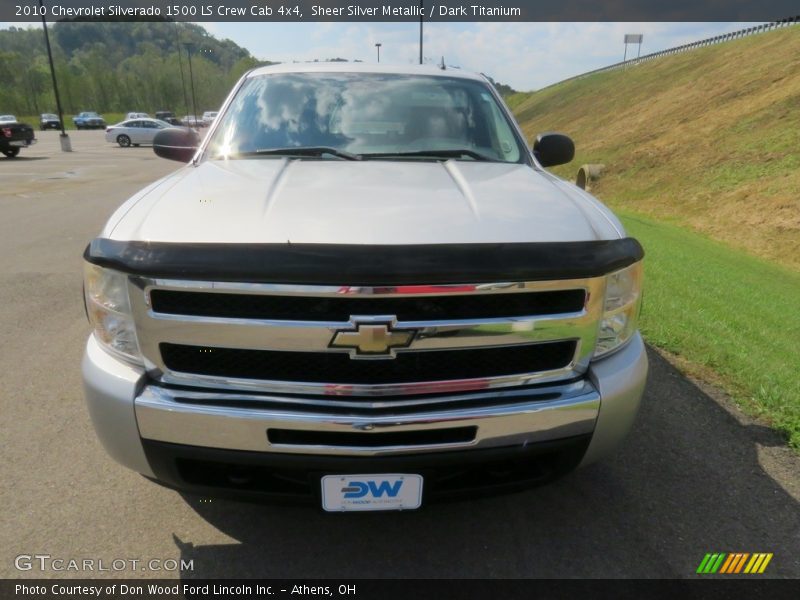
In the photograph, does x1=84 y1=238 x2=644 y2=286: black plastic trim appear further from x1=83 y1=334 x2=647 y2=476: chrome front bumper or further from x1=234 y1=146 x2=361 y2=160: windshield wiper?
x1=234 y1=146 x2=361 y2=160: windshield wiper

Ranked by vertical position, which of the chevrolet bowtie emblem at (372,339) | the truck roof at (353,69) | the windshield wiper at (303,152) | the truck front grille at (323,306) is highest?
the truck roof at (353,69)

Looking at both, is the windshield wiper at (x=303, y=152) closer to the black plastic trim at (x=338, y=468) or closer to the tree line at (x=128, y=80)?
the black plastic trim at (x=338, y=468)

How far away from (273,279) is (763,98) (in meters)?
23.6

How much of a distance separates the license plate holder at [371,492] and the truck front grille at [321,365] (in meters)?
0.32

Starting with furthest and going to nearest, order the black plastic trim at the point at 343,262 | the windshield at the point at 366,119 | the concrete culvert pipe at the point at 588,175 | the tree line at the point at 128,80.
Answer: the tree line at the point at 128,80 < the concrete culvert pipe at the point at 588,175 < the windshield at the point at 366,119 < the black plastic trim at the point at 343,262


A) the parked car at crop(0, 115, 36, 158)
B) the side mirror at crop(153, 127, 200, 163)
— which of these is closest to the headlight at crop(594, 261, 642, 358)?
the side mirror at crop(153, 127, 200, 163)

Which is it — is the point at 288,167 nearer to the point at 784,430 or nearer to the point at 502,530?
the point at 502,530

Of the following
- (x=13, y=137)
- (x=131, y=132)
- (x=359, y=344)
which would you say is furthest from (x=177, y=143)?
(x=131, y=132)

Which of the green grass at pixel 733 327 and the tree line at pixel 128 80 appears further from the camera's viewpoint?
the tree line at pixel 128 80

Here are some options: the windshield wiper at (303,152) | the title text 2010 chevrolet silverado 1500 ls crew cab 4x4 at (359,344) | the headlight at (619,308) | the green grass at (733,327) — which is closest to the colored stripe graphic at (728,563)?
the title text 2010 chevrolet silverado 1500 ls crew cab 4x4 at (359,344)

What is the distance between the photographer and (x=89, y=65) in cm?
11025

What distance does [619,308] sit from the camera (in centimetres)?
213

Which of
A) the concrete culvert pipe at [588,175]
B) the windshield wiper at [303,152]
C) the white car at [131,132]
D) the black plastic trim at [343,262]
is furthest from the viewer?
the white car at [131,132]

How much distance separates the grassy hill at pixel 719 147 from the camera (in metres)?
13.9
